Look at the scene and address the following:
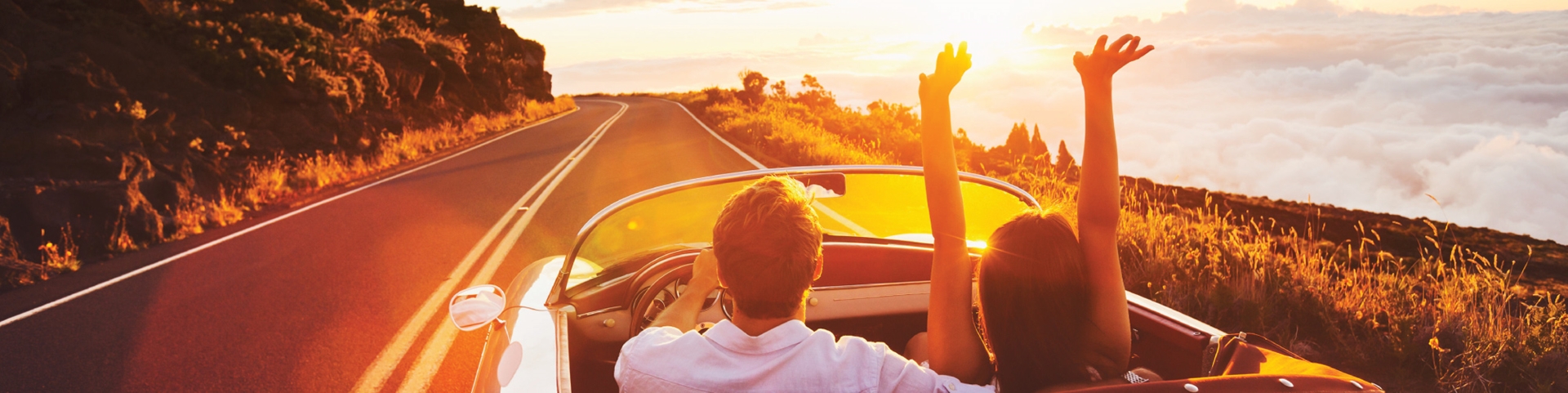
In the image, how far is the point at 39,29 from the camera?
1180 centimetres

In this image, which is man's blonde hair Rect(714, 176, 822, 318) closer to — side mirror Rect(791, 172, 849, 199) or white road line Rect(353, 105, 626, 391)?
side mirror Rect(791, 172, 849, 199)

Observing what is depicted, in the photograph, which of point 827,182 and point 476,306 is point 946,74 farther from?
point 476,306

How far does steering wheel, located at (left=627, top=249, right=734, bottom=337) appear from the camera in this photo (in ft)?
8.45

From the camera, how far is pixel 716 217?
109 inches

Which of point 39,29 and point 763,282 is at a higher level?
point 39,29

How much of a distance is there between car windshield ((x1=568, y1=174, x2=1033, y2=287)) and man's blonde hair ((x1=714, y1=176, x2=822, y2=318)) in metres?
1.20

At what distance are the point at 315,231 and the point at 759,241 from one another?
8910 millimetres

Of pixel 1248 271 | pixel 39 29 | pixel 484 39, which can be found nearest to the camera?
pixel 1248 271

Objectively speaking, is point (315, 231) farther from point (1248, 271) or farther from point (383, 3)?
point (383, 3)

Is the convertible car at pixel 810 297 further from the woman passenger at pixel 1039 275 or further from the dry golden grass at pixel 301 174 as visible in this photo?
the dry golden grass at pixel 301 174

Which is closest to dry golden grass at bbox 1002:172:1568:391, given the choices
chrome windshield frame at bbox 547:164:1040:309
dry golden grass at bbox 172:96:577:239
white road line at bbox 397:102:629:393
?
chrome windshield frame at bbox 547:164:1040:309

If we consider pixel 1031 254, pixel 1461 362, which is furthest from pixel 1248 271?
pixel 1031 254

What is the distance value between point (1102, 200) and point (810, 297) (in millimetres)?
1541

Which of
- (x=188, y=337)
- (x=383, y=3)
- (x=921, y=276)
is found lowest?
(x=188, y=337)
